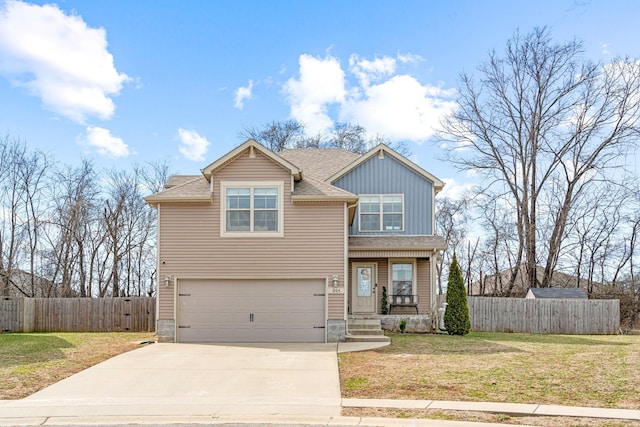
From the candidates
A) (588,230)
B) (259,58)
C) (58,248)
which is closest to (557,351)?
(259,58)

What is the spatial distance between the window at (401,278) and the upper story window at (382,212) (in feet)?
4.67

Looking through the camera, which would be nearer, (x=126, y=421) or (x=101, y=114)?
(x=126, y=421)

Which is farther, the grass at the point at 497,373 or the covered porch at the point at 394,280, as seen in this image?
the covered porch at the point at 394,280

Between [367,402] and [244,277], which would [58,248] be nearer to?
[244,277]

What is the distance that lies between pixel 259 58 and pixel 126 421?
13.7 meters

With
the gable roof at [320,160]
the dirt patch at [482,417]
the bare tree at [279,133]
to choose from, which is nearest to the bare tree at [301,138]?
the bare tree at [279,133]

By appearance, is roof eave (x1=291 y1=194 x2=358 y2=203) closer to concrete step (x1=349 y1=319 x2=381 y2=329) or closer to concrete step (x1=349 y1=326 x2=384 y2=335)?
concrete step (x1=349 y1=319 x2=381 y2=329)

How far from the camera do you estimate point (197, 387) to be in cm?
1037

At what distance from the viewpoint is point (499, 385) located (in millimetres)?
9969

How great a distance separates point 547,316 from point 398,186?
8314mm

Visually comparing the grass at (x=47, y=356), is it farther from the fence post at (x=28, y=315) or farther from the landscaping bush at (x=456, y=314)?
the landscaping bush at (x=456, y=314)

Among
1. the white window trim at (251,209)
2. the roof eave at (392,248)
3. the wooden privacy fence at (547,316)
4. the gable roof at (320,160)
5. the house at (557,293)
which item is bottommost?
the wooden privacy fence at (547,316)

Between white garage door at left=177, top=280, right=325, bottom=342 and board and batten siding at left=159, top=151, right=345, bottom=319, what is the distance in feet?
1.02

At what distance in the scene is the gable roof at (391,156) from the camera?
21484 millimetres
